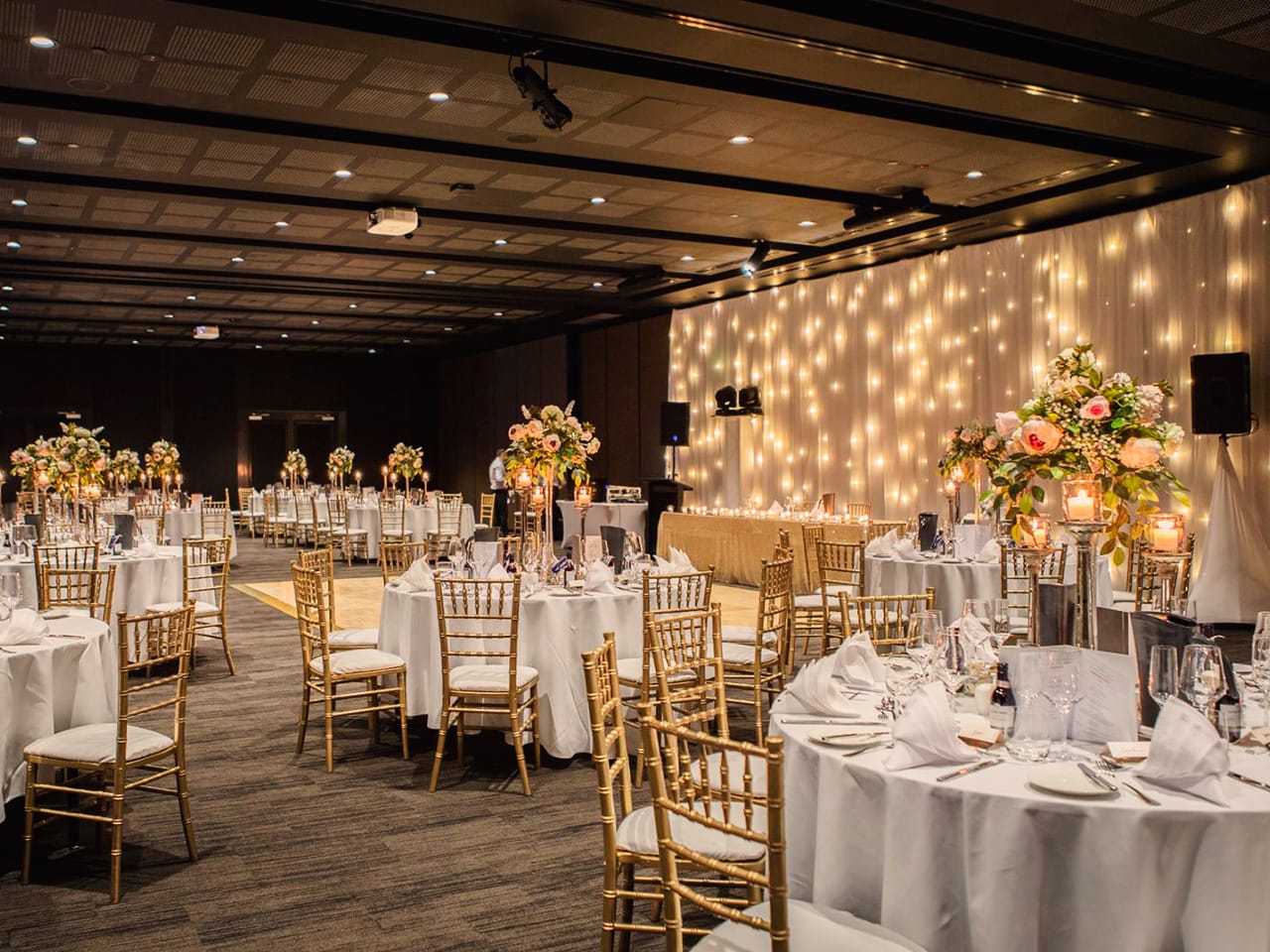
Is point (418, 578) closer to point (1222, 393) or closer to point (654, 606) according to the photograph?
point (654, 606)

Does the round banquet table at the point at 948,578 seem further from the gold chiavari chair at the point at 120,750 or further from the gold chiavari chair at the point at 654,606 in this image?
the gold chiavari chair at the point at 120,750

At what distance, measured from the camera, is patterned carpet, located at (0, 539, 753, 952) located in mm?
3529

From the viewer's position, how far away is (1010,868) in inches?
90.0

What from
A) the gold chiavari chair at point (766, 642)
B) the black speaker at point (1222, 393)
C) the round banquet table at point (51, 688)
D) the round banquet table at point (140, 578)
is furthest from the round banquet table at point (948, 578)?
the round banquet table at point (140, 578)

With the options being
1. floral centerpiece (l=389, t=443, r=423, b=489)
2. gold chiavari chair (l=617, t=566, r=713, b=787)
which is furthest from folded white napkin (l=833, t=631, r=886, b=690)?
floral centerpiece (l=389, t=443, r=423, b=489)

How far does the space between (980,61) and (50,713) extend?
601 centimetres

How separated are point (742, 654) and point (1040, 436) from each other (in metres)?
3.04

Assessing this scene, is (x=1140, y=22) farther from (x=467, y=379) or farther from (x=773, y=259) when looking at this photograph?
(x=467, y=379)

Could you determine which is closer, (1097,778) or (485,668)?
(1097,778)

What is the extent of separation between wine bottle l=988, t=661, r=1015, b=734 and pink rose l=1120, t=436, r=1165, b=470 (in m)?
0.75

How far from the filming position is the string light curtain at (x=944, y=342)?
918cm

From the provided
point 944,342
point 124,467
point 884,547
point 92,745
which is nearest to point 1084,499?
point 92,745

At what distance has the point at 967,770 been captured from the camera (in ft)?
8.10

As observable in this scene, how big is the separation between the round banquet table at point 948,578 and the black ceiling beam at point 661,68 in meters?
3.18
